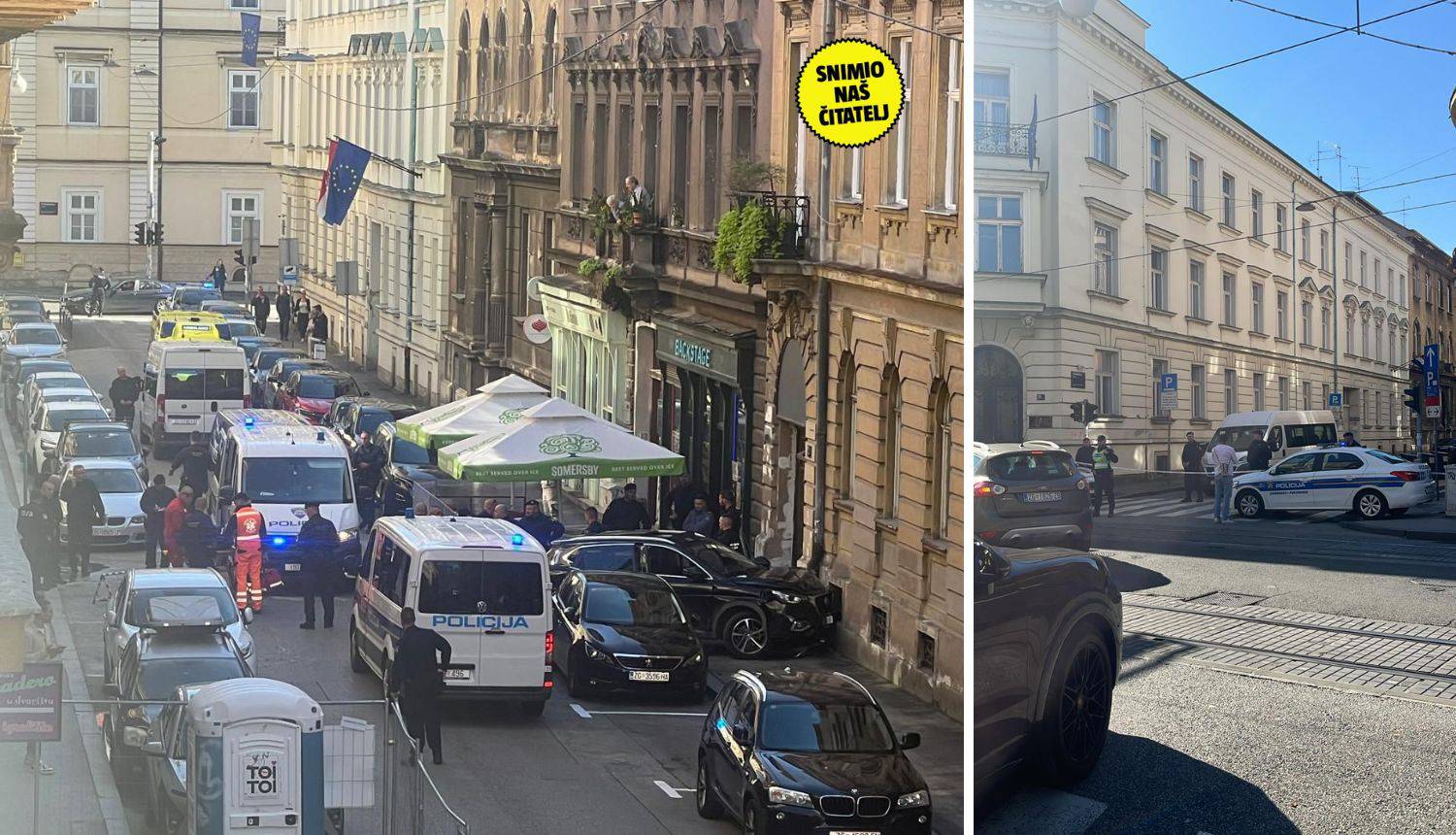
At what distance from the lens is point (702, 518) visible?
12109mm

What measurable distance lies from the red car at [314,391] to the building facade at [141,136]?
722 millimetres

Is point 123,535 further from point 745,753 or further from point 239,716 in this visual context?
point 745,753

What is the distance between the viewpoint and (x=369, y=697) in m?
7.76

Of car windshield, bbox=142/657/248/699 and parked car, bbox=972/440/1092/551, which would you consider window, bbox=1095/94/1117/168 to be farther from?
car windshield, bbox=142/657/248/699

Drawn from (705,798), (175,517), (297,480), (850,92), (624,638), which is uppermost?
(850,92)

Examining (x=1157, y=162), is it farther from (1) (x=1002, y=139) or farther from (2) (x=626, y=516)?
(2) (x=626, y=516)

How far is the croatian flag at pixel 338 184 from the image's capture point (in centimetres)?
720

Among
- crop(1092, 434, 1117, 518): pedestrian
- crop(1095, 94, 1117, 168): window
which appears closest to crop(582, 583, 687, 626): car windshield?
crop(1092, 434, 1117, 518): pedestrian

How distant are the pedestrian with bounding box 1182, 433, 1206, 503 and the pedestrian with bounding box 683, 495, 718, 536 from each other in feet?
32.6

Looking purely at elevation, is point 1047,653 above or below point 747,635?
above

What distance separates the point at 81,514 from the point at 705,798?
3.65m

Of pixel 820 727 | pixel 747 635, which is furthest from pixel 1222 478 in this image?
pixel 747 635

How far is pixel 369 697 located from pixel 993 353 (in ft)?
20.0

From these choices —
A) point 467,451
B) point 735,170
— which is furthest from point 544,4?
point 467,451
